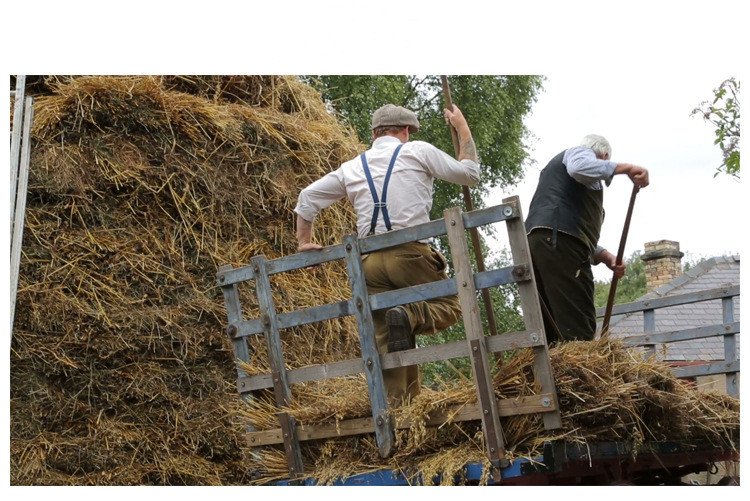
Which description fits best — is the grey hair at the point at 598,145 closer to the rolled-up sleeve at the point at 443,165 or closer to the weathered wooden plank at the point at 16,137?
the rolled-up sleeve at the point at 443,165

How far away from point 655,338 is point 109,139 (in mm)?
4070

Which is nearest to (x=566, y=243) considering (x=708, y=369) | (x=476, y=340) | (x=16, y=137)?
(x=476, y=340)

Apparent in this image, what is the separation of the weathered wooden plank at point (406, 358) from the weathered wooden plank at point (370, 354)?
0.05 metres

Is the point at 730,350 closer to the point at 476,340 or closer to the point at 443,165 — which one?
the point at 443,165

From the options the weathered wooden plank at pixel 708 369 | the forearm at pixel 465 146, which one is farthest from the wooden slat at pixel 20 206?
the weathered wooden plank at pixel 708 369

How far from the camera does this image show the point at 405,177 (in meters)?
4.64

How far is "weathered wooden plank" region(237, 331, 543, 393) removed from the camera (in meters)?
3.88

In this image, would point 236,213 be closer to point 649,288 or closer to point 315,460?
point 315,460

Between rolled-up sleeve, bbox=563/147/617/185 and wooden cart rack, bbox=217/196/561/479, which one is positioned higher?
rolled-up sleeve, bbox=563/147/617/185

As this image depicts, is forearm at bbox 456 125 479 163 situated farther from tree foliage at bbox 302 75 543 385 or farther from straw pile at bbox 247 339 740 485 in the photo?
tree foliage at bbox 302 75 543 385

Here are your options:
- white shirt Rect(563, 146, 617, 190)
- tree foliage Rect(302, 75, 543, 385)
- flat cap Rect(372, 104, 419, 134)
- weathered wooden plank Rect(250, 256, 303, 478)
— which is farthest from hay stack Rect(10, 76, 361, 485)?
tree foliage Rect(302, 75, 543, 385)

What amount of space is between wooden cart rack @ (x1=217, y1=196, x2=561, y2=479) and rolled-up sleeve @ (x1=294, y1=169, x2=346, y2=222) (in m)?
0.46

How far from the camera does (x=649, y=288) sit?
64.3 ft

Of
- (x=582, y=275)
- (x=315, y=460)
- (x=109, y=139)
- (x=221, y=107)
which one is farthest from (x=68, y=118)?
(x=582, y=275)
